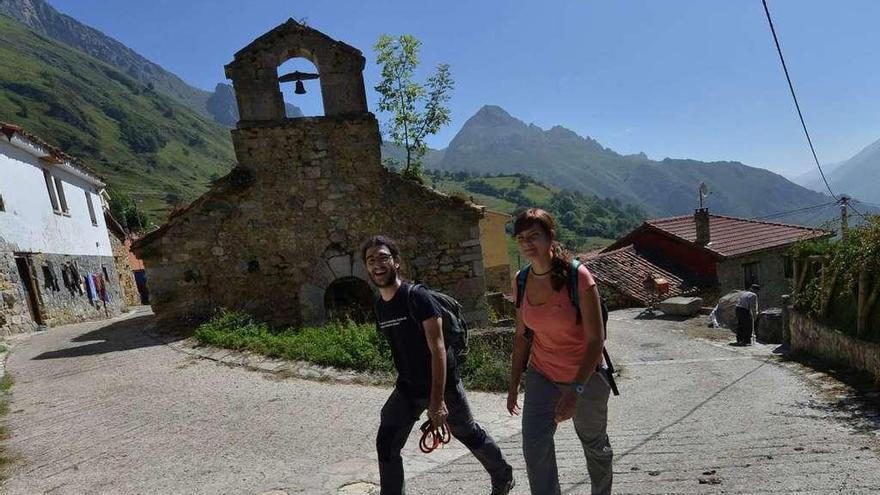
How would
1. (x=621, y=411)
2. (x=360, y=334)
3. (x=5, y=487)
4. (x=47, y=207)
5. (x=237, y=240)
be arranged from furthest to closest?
(x=47, y=207), (x=237, y=240), (x=360, y=334), (x=621, y=411), (x=5, y=487)

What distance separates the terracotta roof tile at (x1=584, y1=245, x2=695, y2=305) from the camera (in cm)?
2103

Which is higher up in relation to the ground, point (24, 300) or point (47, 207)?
point (47, 207)

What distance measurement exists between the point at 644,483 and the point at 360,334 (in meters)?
4.57

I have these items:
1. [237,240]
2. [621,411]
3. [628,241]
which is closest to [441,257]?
[237,240]

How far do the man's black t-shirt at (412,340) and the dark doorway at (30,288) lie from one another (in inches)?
556

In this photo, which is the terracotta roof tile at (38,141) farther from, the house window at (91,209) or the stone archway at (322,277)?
the stone archway at (322,277)

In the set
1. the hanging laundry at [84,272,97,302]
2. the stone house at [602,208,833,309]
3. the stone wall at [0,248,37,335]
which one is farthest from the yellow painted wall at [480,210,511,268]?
the stone wall at [0,248,37,335]

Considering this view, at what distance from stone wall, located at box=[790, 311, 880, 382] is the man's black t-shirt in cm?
597

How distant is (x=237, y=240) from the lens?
913 centimetres

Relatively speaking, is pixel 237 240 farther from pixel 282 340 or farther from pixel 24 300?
pixel 24 300

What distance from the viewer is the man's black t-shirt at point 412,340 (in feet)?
9.14

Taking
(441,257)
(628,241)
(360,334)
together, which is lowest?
(628,241)

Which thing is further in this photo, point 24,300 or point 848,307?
point 24,300

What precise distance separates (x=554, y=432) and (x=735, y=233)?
26.8m
